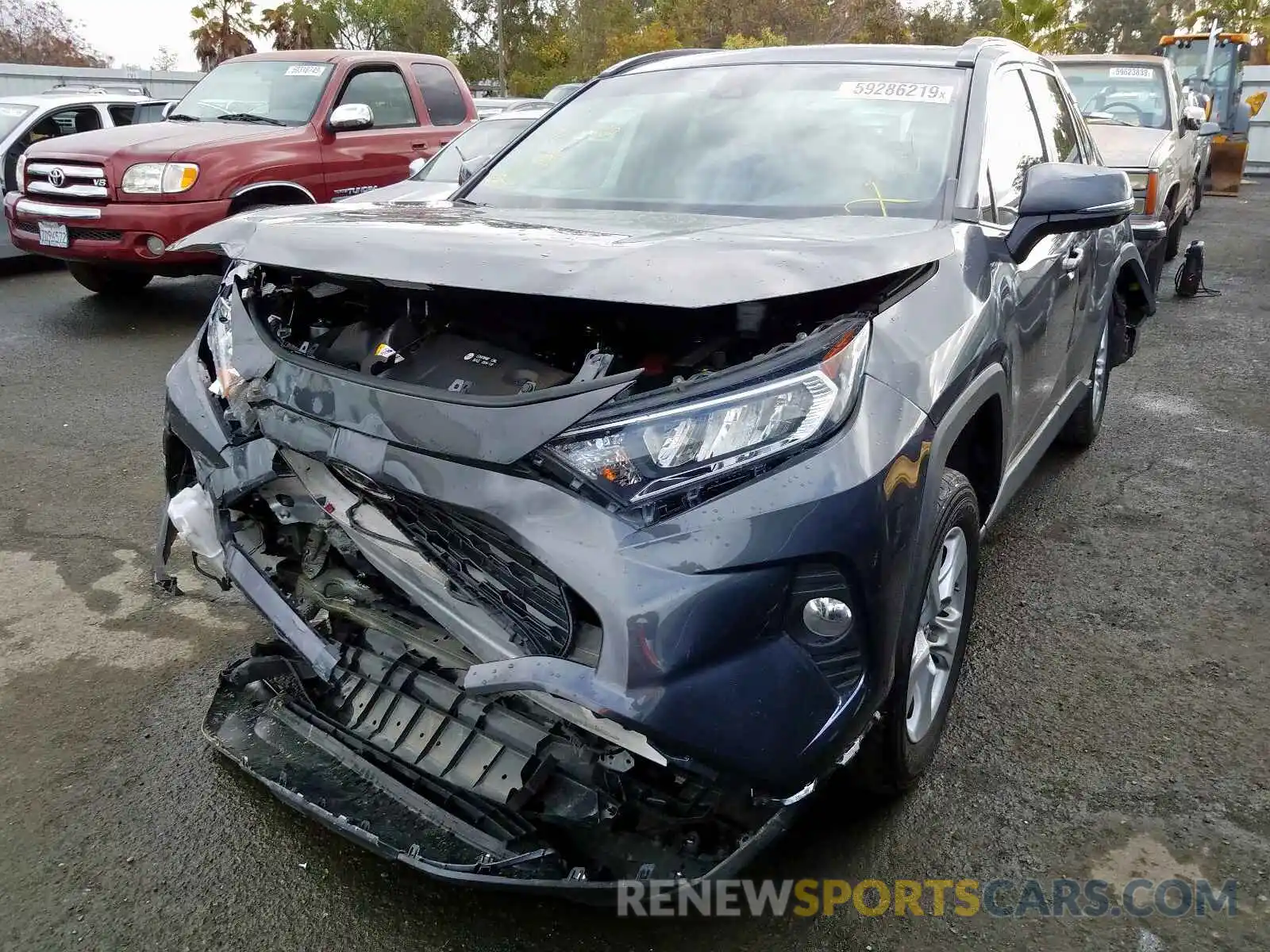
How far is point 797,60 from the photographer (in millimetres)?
3500

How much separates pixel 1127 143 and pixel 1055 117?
5.29 meters

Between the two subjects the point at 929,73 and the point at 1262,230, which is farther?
the point at 1262,230

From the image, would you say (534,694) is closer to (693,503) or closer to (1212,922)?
(693,503)

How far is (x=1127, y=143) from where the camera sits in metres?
8.59

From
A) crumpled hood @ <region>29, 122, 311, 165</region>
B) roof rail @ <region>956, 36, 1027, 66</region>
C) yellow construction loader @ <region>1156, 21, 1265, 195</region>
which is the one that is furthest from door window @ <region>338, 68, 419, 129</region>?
yellow construction loader @ <region>1156, 21, 1265, 195</region>

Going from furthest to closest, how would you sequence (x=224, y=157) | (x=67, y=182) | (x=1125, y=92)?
(x=1125, y=92)
(x=67, y=182)
(x=224, y=157)

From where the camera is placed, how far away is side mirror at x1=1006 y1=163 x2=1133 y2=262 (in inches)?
108

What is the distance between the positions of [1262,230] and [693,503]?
46.9ft

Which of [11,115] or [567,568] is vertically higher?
[11,115]

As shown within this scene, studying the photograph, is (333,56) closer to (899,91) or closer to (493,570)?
(899,91)

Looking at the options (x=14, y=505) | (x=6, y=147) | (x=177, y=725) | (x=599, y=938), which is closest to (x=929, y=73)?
(x=599, y=938)

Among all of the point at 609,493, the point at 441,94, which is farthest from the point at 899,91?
the point at 441,94

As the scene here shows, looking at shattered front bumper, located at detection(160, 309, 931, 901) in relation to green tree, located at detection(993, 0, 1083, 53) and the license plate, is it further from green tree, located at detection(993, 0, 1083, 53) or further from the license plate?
green tree, located at detection(993, 0, 1083, 53)

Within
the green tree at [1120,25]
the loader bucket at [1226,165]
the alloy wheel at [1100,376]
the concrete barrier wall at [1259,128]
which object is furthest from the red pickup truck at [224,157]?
the green tree at [1120,25]
